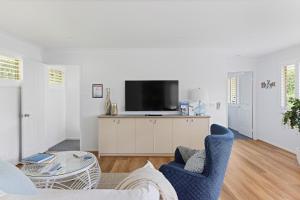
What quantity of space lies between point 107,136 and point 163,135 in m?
1.19

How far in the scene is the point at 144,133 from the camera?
478 cm

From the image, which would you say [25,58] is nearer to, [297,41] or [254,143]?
[297,41]

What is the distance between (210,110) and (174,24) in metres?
2.63

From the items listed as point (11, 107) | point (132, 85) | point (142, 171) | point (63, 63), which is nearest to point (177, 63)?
point (132, 85)

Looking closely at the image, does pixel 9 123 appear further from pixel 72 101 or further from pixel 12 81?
pixel 72 101

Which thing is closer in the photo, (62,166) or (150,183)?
(150,183)

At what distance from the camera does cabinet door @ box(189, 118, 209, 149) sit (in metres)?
4.75

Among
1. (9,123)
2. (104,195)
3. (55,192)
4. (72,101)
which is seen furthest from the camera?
(72,101)

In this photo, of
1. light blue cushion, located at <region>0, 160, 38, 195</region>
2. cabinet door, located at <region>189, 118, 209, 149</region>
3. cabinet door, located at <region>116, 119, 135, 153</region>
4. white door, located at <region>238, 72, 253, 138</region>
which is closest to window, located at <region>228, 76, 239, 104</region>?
white door, located at <region>238, 72, 253, 138</region>

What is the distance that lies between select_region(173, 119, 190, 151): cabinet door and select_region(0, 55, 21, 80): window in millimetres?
3254

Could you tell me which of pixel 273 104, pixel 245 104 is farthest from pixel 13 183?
pixel 245 104

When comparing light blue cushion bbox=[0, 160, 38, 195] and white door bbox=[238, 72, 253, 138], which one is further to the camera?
white door bbox=[238, 72, 253, 138]

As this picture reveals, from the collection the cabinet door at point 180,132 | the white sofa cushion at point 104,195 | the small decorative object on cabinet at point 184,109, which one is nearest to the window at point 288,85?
the small decorative object on cabinet at point 184,109

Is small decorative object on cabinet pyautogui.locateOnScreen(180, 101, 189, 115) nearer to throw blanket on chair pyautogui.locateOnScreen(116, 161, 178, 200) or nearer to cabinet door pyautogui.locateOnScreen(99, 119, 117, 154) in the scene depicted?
cabinet door pyautogui.locateOnScreen(99, 119, 117, 154)
